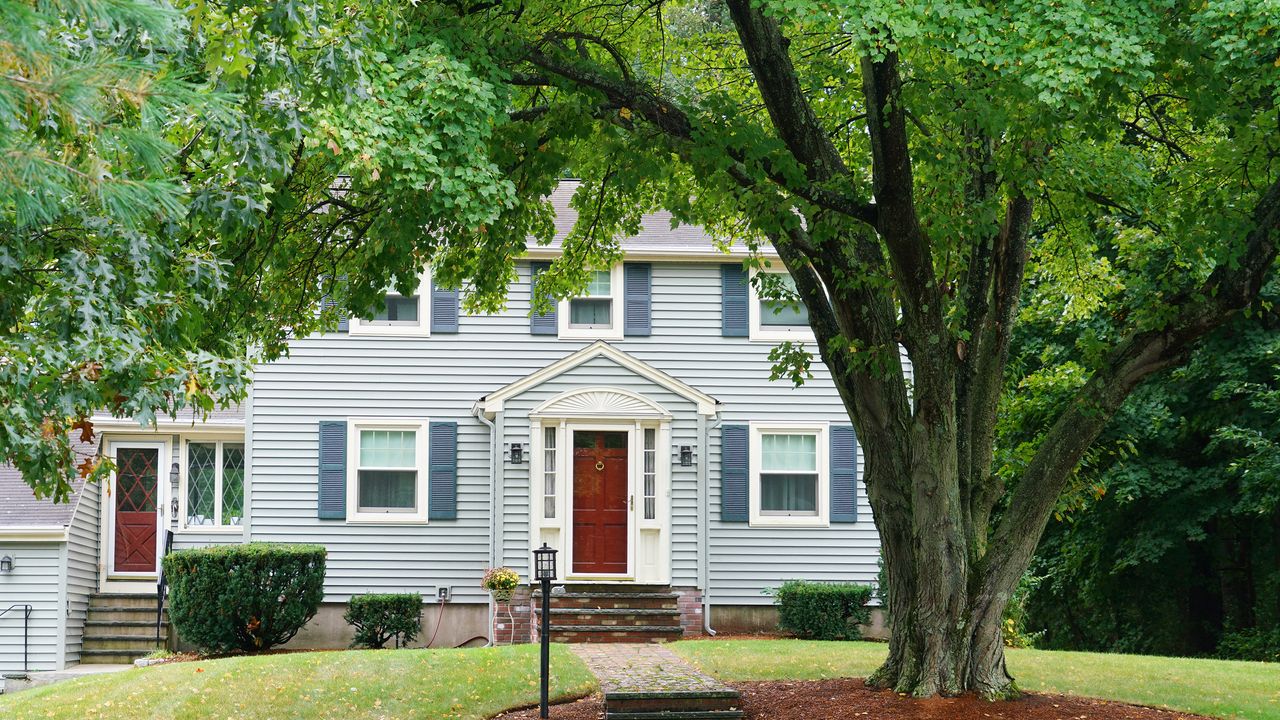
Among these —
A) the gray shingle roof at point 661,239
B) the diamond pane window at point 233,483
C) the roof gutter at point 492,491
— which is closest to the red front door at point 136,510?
the diamond pane window at point 233,483

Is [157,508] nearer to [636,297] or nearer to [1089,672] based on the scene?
[636,297]

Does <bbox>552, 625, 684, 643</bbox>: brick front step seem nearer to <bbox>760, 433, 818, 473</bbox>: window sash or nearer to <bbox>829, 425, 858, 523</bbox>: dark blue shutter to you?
<bbox>760, 433, 818, 473</bbox>: window sash

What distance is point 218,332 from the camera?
943 cm

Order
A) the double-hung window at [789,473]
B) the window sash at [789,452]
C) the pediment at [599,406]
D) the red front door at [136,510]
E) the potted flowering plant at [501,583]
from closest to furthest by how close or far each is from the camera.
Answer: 1. the potted flowering plant at [501,583]
2. the pediment at [599,406]
3. the double-hung window at [789,473]
4. the window sash at [789,452]
5. the red front door at [136,510]

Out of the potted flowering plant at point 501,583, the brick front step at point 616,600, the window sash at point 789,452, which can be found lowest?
the brick front step at point 616,600

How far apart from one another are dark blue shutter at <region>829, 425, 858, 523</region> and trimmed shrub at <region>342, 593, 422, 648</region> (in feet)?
20.4

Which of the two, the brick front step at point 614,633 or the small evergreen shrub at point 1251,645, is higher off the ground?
the brick front step at point 614,633

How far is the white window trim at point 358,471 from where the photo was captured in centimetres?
1783

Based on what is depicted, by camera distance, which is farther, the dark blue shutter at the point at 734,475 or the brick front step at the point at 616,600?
the dark blue shutter at the point at 734,475

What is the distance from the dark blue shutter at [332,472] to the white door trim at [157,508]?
11.8 feet

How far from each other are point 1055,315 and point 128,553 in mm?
15184

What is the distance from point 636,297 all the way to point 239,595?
693 cm

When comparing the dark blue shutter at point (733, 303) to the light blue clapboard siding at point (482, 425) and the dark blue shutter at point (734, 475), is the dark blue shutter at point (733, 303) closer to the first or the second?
the light blue clapboard siding at point (482, 425)

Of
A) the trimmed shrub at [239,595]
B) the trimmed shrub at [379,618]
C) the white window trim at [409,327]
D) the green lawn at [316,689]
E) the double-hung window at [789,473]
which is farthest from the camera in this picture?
the double-hung window at [789,473]
